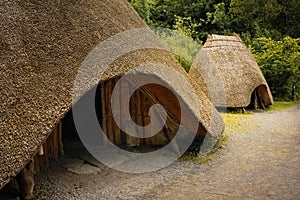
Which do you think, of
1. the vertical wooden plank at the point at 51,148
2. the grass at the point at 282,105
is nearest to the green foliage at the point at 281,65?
the grass at the point at 282,105

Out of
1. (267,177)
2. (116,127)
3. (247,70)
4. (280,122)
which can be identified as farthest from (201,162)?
(247,70)

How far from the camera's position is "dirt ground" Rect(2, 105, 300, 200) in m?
5.70

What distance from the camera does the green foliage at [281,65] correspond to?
17.3m

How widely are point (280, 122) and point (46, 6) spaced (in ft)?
29.8

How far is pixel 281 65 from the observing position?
17.3 meters

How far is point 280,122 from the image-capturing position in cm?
1170

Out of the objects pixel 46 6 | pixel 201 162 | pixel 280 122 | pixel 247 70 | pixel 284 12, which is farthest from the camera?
pixel 284 12

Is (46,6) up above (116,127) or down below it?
above

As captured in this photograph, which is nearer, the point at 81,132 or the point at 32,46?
the point at 32,46

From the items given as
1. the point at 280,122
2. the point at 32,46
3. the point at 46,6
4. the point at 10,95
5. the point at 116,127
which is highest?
the point at 46,6

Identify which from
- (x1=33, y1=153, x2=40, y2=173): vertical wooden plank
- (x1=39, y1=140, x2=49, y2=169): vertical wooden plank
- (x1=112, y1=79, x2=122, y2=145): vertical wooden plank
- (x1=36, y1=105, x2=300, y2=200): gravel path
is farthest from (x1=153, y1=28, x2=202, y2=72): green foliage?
(x1=33, y1=153, x2=40, y2=173): vertical wooden plank

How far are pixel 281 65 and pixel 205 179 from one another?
42.3 feet

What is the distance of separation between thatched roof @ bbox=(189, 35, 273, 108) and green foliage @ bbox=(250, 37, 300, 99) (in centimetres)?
334

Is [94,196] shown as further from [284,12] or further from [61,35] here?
[284,12]
